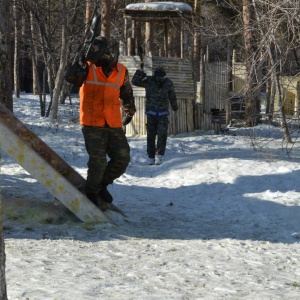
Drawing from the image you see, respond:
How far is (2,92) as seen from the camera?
12.2m

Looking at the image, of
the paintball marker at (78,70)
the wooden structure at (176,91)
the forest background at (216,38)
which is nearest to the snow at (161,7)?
the forest background at (216,38)

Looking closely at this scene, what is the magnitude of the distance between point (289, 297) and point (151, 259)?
4.50 feet

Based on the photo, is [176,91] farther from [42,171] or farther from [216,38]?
[42,171]

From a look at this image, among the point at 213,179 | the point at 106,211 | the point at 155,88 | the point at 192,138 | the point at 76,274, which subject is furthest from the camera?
the point at 192,138

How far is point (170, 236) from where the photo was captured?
654 centimetres

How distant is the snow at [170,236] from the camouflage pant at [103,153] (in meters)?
0.45

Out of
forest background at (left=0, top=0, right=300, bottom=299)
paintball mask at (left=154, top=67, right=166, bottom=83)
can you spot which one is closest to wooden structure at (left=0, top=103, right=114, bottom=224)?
forest background at (left=0, top=0, right=300, bottom=299)

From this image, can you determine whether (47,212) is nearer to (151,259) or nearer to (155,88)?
(151,259)

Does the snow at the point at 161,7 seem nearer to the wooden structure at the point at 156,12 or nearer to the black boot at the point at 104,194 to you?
the wooden structure at the point at 156,12

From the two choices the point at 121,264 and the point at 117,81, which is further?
the point at 117,81

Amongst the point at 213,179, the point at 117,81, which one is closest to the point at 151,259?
the point at 117,81

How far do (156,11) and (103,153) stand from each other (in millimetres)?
11161

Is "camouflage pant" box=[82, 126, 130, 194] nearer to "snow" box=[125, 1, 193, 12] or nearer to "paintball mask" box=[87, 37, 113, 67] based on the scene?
"paintball mask" box=[87, 37, 113, 67]

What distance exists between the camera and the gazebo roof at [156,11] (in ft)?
57.2
